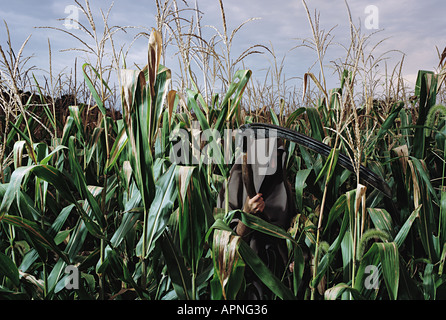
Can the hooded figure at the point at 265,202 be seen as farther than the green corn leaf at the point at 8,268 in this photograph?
No

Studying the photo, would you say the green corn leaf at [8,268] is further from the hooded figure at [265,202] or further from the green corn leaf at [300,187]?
the green corn leaf at [300,187]

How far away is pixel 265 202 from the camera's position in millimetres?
694

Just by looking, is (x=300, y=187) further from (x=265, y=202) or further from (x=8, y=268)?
(x=8, y=268)

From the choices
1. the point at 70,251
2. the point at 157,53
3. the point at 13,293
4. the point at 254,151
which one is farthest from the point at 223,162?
the point at 13,293

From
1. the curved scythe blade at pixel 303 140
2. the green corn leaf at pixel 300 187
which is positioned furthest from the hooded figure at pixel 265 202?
the green corn leaf at pixel 300 187

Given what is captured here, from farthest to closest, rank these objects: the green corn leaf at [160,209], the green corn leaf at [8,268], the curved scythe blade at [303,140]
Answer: the green corn leaf at [8,268] < the green corn leaf at [160,209] < the curved scythe blade at [303,140]

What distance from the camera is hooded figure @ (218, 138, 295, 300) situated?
0.64m

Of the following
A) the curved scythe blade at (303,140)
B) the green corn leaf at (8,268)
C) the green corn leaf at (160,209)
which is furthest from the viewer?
the green corn leaf at (8,268)

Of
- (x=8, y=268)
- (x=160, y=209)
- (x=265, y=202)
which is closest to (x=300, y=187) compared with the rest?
(x=265, y=202)

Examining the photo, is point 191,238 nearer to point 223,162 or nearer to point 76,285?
point 223,162

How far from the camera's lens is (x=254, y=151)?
64 cm

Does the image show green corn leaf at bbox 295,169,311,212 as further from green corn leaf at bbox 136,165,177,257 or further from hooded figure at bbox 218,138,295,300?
green corn leaf at bbox 136,165,177,257

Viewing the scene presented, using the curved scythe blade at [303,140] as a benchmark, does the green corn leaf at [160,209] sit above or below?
below

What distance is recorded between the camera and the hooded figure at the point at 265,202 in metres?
0.64
